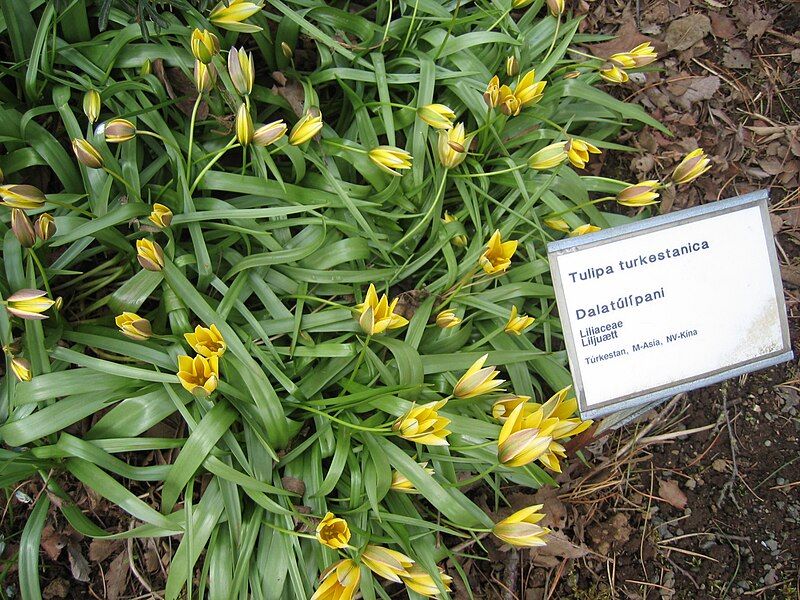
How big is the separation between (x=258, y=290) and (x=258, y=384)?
0.30 meters

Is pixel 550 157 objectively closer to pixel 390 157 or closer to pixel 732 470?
pixel 390 157

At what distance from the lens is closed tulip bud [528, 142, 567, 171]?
1.76 meters

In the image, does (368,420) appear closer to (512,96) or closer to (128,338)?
(128,338)

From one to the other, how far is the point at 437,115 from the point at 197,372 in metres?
0.90

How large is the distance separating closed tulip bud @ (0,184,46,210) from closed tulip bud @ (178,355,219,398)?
0.51 meters

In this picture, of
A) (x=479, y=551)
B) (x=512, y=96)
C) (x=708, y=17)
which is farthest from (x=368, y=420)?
(x=708, y=17)

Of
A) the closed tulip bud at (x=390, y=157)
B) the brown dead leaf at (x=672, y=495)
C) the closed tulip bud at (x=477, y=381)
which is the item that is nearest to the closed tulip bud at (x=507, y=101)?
the closed tulip bud at (x=390, y=157)

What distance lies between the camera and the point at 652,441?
2117 millimetres

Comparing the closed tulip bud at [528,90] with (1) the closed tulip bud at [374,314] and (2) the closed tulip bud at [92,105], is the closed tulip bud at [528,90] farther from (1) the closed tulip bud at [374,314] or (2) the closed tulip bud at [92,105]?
(2) the closed tulip bud at [92,105]

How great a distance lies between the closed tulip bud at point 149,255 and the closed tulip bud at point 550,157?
3.36ft

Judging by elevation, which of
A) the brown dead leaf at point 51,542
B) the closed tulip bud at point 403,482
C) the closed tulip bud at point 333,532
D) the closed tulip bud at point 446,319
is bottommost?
the brown dead leaf at point 51,542

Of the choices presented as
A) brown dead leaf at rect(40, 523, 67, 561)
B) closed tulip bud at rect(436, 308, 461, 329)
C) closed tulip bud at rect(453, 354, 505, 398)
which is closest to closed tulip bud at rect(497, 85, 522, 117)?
closed tulip bud at rect(436, 308, 461, 329)

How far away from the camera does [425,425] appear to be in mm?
1364

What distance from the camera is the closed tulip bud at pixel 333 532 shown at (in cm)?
134
